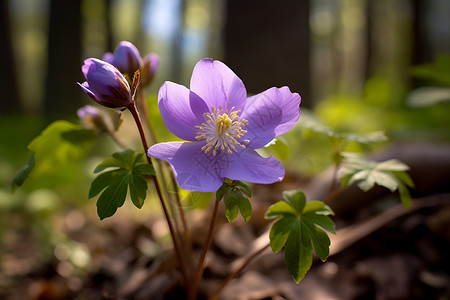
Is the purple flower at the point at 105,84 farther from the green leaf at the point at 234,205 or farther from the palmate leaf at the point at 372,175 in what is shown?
the palmate leaf at the point at 372,175

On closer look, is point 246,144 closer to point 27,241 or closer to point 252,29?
point 27,241

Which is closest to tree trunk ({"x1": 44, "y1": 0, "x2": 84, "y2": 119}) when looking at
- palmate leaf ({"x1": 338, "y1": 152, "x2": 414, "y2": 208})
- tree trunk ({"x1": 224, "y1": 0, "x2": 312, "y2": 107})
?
tree trunk ({"x1": 224, "y1": 0, "x2": 312, "y2": 107})

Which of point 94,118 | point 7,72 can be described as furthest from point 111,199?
point 7,72

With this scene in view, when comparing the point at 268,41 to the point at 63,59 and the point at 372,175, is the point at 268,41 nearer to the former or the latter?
the point at 372,175

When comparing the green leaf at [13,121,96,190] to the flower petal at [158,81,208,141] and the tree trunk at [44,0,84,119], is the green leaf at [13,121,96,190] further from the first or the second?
the tree trunk at [44,0,84,119]

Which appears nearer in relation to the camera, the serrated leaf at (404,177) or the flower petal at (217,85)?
the flower petal at (217,85)

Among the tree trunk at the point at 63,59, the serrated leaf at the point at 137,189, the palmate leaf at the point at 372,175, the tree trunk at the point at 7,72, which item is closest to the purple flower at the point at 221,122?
the serrated leaf at the point at 137,189
